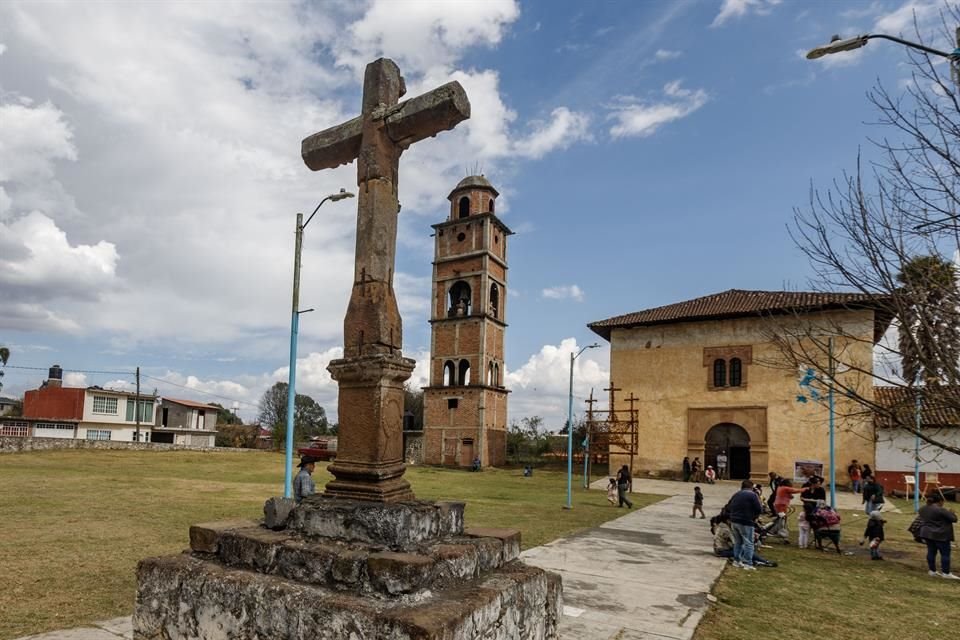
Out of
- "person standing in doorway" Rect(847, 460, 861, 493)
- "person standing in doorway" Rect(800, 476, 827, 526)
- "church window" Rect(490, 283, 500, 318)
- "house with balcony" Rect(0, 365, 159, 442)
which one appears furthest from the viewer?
"house with balcony" Rect(0, 365, 159, 442)

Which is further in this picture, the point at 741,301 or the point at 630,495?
the point at 741,301

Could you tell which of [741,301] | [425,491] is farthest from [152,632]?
[741,301]

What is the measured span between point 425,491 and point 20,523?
40.7ft

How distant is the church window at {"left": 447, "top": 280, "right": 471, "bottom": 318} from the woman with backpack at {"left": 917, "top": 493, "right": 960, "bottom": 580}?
104 ft

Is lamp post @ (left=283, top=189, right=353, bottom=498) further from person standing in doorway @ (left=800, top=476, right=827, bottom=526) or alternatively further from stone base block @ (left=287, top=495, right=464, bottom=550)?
person standing in doorway @ (left=800, top=476, right=827, bottom=526)

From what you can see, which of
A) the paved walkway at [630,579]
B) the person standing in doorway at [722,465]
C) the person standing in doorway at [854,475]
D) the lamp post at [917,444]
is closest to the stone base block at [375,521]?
the paved walkway at [630,579]

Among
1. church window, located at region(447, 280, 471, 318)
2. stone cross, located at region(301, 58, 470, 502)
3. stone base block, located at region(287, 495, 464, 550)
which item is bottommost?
stone base block, located at region(287, 495, 464, 550)

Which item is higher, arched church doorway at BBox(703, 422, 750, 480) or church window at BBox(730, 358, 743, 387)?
church window at BBox(730, 358, 743, 387)

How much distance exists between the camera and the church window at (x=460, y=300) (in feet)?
134

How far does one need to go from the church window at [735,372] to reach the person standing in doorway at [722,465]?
11.6ft

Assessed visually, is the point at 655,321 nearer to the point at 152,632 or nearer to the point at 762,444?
the point at 762,444

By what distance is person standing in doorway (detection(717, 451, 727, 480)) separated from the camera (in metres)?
30.4

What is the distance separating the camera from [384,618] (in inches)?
132

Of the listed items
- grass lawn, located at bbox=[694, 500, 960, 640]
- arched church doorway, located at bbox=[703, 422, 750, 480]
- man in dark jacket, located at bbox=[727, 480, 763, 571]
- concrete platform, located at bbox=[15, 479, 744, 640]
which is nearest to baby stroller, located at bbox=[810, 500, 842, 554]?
grass lawn, located at bbox=[694, 500, 960, 640]
